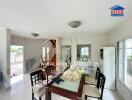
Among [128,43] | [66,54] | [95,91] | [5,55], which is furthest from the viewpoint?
[66,54]

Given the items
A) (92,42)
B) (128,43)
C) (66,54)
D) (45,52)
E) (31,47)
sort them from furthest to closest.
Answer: (45,52), (31,47), (66,54), (92,42), (128,43)

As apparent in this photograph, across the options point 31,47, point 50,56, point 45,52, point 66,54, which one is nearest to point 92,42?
point 66,54

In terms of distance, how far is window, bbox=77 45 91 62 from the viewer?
6.27 m

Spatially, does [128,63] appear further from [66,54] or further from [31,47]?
[31,47]

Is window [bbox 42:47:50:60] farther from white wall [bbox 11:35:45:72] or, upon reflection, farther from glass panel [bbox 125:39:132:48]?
glass panel [bbox 125:39:132:48]

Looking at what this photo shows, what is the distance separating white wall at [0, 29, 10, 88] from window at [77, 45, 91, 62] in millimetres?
3691

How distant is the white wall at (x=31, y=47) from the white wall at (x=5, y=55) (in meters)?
1.78

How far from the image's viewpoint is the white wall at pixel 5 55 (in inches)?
174

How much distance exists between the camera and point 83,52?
251 inches

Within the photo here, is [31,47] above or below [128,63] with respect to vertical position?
above

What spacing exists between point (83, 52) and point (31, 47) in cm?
374
